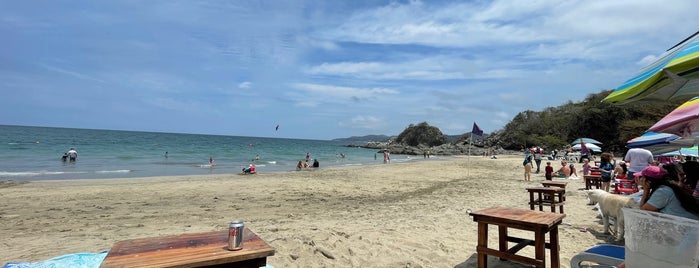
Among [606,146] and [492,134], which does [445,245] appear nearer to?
[606,146]

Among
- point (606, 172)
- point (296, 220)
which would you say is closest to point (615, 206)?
point (296, 220)

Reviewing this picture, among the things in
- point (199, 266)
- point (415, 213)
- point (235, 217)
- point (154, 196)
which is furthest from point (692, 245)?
point (154, 196)

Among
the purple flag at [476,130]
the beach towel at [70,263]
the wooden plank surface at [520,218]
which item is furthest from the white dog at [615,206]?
the purple flag at [476,130]

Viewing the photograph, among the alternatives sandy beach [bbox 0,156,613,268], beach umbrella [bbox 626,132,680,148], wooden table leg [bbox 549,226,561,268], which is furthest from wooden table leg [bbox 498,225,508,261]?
beach umbrella [bbox 626,132,680,148]

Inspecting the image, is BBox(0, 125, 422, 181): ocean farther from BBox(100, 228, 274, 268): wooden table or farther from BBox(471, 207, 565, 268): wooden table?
BBox(471, 207, 565, 268): wooden table

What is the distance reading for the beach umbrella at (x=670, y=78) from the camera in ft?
8.42

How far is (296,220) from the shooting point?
736cm

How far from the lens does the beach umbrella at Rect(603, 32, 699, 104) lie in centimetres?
257

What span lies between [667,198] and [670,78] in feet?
4.73

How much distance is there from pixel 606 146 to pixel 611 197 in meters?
54.4

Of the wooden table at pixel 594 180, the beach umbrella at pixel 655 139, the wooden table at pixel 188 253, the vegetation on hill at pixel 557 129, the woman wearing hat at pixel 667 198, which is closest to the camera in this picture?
the wooden table at pixel 188 253

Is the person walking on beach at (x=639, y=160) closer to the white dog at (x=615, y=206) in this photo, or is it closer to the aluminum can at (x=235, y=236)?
the white dog at (x=615, y=206)

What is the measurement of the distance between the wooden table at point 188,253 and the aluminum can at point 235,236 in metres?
0.04

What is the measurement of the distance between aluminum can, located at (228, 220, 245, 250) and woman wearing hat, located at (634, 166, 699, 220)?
13.0 feet
